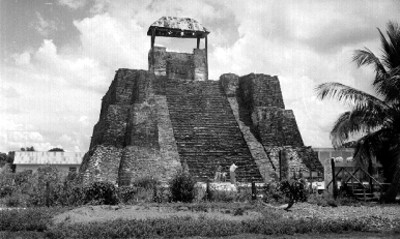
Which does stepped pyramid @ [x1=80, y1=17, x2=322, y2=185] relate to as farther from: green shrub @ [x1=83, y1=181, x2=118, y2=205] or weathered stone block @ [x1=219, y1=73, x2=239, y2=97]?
green shrub @ [x1=83, y1=181, x2=118, y2=205]

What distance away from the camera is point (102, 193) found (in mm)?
9742

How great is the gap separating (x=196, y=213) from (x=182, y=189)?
200 cm

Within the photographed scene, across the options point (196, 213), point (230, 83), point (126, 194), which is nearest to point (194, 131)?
point (230, 83)

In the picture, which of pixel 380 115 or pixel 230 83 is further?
pixel 230 83

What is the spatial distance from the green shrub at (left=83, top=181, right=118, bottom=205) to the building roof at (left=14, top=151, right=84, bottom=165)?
29.8 m

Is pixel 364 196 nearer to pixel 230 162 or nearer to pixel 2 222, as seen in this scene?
pixel 230 162

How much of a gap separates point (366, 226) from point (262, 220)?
1.82 meters

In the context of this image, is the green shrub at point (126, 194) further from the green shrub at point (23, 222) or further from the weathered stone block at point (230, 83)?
the weathered stone block at point (230, 83)

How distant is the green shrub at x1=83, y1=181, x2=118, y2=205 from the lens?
9.74 meters

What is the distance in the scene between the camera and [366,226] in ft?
23.9

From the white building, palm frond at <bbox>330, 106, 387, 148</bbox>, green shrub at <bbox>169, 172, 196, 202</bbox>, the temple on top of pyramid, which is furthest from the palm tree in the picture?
the white building

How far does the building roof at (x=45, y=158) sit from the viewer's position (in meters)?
37.8

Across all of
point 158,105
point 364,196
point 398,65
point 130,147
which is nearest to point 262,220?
point 364,196

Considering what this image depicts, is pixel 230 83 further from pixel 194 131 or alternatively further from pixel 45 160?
pixel 45 160
